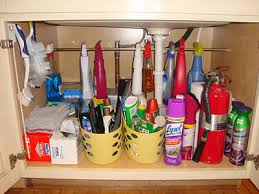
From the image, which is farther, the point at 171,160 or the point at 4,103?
the point at 171,160

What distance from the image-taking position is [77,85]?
47.8 inches

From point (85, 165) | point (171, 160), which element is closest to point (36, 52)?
point (85, 165)

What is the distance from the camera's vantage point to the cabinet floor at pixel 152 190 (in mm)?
873

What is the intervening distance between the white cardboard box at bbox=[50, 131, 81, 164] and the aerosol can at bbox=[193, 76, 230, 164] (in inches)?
16.1

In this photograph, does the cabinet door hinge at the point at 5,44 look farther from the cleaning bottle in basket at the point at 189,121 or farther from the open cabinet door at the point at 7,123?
the cleaning bottle in basket at the point at 189,121

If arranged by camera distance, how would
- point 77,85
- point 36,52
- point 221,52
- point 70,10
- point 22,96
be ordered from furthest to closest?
point 77,85, point 221,52, point 36,52, point 22,96, point 70,10

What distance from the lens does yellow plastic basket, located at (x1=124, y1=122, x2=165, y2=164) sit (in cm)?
79

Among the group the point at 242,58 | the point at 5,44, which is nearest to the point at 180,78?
the point at 242,58

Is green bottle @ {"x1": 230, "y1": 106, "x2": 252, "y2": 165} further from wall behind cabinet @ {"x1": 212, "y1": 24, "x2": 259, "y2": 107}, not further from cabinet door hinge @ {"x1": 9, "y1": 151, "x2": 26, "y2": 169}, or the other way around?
cabinet door hinge @ {"x1": 9, "y1": 151, "x2": 26, "y2": 169}

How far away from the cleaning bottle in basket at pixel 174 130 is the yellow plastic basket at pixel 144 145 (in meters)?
0.03

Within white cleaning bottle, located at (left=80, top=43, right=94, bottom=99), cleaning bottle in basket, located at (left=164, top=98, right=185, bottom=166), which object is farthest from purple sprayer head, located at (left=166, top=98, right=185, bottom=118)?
white cleaning bottle, located at (left=80, top=43, right=94, bottom=99)

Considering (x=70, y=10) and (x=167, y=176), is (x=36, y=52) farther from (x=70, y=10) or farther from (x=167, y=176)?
(x=167, y=176)

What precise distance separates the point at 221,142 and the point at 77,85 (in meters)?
0.72

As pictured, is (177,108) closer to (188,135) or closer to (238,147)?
(188,135)
